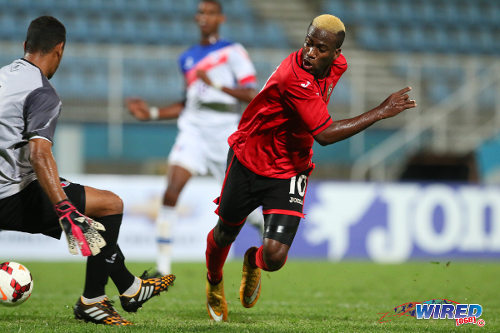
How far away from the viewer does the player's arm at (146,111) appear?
7605 millimetres

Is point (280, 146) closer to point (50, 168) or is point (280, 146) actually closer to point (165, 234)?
point (50, 168)

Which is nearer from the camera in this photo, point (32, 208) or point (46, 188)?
point (46, 188)

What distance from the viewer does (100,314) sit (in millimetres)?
4676

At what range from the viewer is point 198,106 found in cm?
788

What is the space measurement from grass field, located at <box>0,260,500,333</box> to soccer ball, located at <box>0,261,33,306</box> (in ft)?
0.57

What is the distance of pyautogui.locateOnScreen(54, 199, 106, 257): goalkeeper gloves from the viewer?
396 cm

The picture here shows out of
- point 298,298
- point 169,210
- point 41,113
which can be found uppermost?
point 41,113

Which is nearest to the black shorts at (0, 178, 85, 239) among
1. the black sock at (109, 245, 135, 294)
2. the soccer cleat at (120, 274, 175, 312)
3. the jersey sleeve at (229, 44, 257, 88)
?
the black sock at (109, 245, 135, 294)

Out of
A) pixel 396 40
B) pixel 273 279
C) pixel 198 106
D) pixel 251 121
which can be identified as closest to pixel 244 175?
pixel 251 121

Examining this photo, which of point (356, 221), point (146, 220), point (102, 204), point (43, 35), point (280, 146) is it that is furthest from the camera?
point (356, 221)

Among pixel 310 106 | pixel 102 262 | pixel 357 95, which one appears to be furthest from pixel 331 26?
pixel 357 95

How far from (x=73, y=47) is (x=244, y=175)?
9.69m

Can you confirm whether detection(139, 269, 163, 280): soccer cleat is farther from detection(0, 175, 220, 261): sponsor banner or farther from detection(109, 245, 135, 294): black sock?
detection(0, 175, 220, 261): sponsor banner

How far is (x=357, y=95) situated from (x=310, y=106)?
9.75 metres
